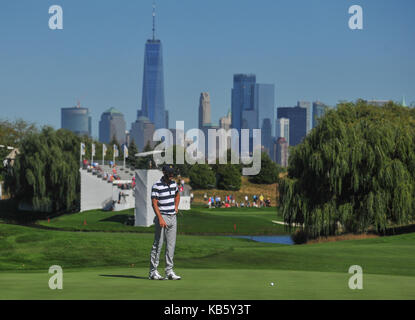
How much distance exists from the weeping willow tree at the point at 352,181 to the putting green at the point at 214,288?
26.2 m

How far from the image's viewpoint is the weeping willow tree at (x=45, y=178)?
2963 inches

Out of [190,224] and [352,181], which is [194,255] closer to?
[352,181]

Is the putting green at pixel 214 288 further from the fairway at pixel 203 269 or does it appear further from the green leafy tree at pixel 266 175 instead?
the green leafy tree at pixel 266 175

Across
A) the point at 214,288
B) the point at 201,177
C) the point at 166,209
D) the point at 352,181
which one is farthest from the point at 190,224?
the point at 201,177

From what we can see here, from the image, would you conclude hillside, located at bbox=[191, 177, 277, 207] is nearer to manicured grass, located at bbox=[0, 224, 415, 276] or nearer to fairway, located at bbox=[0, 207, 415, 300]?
fairway, located at bbox=[0, 207, 415, 300]

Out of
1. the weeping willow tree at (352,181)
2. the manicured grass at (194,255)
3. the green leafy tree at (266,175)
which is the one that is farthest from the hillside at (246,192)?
the manicured grass at (194,255)

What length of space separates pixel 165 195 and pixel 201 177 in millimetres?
107548

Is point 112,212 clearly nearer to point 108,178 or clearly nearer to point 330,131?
point 108,178

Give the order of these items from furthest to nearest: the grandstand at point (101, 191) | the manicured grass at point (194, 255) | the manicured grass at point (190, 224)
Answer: the grandstand at point (101, 191), the manicured grass at point (190, 224), the manicured grass at point (194, 255)

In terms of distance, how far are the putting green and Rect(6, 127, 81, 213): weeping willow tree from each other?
202 ft

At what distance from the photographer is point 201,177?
122 m

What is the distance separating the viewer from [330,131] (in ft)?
145

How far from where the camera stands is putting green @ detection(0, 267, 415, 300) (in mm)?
11547
